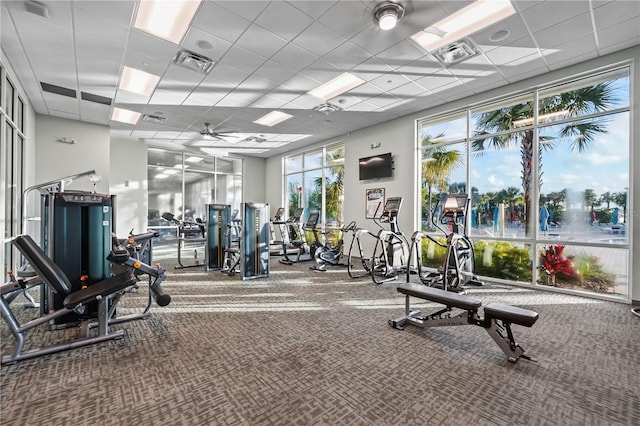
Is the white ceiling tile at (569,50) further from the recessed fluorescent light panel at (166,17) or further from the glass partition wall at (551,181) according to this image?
the recessed fluorescent light panel at (166,17)

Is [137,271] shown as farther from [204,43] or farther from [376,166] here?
[376,166]

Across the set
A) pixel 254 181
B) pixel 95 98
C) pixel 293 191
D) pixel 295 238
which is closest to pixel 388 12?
pixel 295 238

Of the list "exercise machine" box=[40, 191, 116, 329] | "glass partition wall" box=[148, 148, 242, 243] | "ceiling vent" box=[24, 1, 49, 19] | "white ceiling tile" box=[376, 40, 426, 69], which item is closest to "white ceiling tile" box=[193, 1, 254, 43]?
"ceiling vent" box=[24, 1, 49, 19]

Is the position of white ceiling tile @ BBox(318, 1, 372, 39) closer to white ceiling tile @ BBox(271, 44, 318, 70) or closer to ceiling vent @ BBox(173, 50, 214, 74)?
white ceiling tile @ BBox(271, 44, 318, 70)

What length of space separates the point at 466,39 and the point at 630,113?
2.66m

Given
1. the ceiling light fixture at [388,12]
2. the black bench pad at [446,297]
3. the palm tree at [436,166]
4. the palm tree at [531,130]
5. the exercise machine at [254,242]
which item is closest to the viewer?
the black bench pad at [446,297]

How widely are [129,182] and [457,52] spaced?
9084mm

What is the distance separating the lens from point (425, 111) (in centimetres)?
654

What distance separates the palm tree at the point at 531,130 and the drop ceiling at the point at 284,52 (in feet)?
1.74

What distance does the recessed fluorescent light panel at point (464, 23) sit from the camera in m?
3.30

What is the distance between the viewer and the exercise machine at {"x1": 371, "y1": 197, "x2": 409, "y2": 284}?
18.2ft

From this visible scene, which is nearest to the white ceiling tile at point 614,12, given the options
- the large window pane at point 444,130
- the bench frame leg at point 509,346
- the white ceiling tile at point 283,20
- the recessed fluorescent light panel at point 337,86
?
the large window pane at point 444,130

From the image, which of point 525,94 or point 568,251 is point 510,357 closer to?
point 568,251

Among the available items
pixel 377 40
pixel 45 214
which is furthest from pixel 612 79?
pixel 45 214
